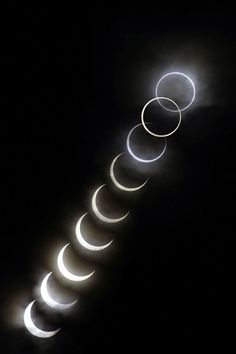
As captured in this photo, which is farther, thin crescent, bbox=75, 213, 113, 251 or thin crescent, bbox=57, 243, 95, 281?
thin crescent, bbox=75, 213, 113, 251

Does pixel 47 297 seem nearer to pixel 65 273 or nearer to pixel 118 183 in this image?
pixel 65 273

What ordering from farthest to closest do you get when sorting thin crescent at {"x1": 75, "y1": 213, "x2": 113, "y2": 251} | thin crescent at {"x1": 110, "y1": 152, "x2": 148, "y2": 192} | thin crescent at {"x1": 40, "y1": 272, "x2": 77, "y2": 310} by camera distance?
thin crescent at {"x1": 110, "y1": 152, "x2": 148, "y2": 192}
thin crescent at {"x1": 75, "y1": 213, "x2": 113, "y2": 251}
thin crescent at {"x1": 40, "y1": 272, "x2": 77, "y2": 310}

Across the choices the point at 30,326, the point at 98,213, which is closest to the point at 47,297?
the point at 30,326

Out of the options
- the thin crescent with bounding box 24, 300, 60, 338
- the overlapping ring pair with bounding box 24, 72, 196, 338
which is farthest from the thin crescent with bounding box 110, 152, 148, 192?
the thin crescent with bounding box 24, 300, 60, 338

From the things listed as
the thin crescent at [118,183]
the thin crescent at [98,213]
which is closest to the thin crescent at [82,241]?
the thin crescent at [98,213]

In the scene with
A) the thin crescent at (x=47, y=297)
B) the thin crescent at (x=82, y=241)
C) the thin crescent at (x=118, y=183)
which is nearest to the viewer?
the thin crescent at (x=47, y=297)

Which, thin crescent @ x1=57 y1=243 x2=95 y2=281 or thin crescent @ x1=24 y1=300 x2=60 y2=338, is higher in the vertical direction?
thin crescent @ x1=57 y1=243 x2=95 y2=281

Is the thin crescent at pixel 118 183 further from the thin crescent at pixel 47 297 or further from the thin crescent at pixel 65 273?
the thin crescent at pixel 47 297

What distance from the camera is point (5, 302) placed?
6672 millimetres

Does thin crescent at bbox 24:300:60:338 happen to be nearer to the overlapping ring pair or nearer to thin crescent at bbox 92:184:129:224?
the overlapping ring pair

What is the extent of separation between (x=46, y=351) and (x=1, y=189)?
3519mm

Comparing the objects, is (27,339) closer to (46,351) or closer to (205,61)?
(46,351)

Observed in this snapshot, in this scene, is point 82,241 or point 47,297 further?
point 82,241

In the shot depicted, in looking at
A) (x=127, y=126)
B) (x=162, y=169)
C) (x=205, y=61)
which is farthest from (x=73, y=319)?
(x=205, y=61)
